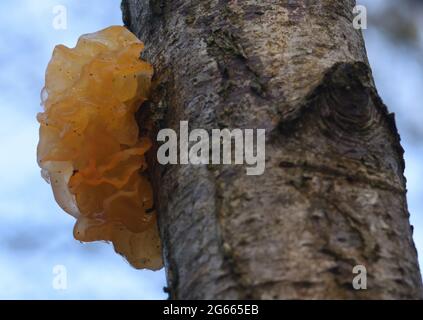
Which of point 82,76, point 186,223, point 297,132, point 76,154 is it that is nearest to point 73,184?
point 76,154

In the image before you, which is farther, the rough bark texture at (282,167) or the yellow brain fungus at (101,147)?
the yellow brain fungus at (101,147)

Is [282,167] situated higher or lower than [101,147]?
lower

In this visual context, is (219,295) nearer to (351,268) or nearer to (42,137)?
(351,268)

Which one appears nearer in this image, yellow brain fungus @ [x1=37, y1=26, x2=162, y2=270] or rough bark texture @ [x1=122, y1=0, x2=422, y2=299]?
rough bark texture @ [x1=122, y1=0, x2=422, y2=299]

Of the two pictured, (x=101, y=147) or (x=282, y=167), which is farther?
(x=101, y=147)
